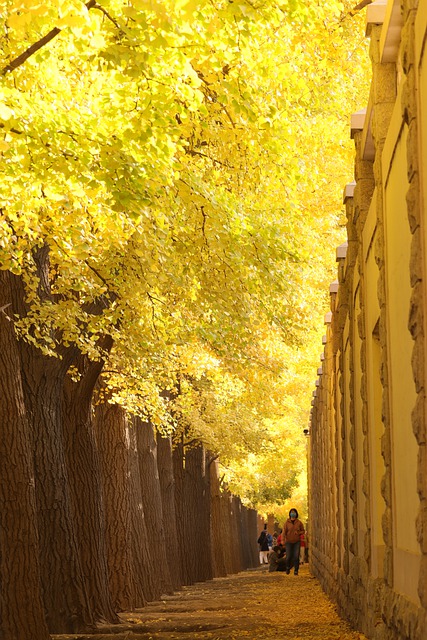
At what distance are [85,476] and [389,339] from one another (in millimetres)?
7634

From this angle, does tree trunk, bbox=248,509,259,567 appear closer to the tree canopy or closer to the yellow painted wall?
the tree canopy

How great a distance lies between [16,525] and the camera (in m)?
12.1

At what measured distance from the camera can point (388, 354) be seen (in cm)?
966

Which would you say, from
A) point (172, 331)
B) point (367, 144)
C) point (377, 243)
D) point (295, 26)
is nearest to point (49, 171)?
point (377, 243)

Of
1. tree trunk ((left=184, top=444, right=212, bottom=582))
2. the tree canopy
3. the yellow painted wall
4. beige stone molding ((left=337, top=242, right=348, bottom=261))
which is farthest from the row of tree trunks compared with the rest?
tree trunk ((left=184, top=444, right=212, bottom=582))

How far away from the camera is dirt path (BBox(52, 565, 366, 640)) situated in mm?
12844

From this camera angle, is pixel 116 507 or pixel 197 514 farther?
pixel 197 514

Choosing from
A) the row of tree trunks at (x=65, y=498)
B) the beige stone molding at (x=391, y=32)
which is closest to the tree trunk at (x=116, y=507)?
the row of tree trunks at (x=65, y=498)

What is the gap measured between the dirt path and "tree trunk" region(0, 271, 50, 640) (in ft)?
3.84

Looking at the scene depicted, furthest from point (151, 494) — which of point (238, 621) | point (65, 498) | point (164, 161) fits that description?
point (164, 161)

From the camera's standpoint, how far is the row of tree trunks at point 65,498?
39.7 ft

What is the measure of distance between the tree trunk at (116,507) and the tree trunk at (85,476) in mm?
3440

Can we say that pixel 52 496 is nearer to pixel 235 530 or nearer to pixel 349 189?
pixel 349 189

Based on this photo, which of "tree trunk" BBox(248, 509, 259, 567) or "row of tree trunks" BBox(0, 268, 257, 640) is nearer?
"row of tree trunks" BBox(0, 268, 257, 640)
